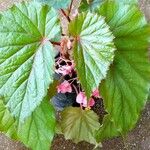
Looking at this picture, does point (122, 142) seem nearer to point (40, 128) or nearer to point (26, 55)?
point (40, 128)

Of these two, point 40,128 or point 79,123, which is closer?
point 40,128

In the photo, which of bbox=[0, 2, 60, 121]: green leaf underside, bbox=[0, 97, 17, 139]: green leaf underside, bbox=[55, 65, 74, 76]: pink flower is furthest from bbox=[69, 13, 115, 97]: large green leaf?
bbox=[0, 97, 17, 139]: green leaf underside

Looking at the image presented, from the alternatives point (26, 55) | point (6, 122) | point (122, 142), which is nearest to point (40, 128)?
point (6, 122)

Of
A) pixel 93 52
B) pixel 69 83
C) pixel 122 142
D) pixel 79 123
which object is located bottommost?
pixel 122 142

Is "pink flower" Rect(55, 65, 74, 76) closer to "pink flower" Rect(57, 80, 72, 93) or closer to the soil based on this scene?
"pink flower" Rect(57, 80, 72, 93)

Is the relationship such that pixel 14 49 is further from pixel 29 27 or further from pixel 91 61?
pixel 91 61

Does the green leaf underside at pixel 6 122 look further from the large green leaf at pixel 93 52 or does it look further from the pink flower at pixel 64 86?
the large green leaf at pixel 93 52
